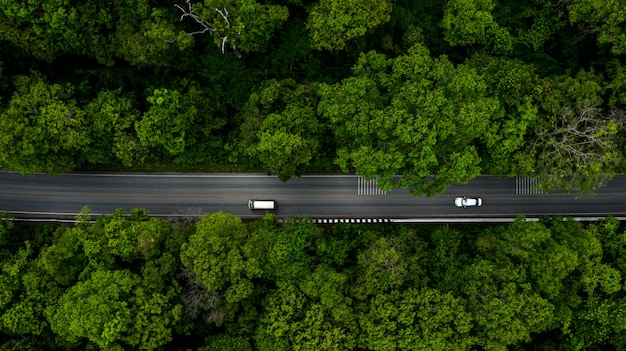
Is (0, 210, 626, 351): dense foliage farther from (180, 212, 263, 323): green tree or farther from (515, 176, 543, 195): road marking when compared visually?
(515, 176, 543, 195): road marking

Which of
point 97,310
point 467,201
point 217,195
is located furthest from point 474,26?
point 97,310

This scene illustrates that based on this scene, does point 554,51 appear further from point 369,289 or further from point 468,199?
point 369,289

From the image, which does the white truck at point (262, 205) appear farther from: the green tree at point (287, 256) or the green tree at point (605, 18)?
the green tree at point (605, 18)

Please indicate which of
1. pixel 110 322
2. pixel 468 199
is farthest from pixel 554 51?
pixel 110 322

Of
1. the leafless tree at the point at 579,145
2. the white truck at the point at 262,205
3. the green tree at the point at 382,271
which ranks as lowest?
the green tree at the point at 382,271

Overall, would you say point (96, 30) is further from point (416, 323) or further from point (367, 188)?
point (416, 323)

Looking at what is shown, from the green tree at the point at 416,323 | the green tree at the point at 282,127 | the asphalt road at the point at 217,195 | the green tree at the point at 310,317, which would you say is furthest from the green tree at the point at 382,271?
the green tree at the point at 282,127

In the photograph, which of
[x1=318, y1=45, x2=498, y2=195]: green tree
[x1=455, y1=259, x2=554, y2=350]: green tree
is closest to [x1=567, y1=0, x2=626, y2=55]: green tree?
[x1=318, y1=45, x2=498, y2=195]: green tree
